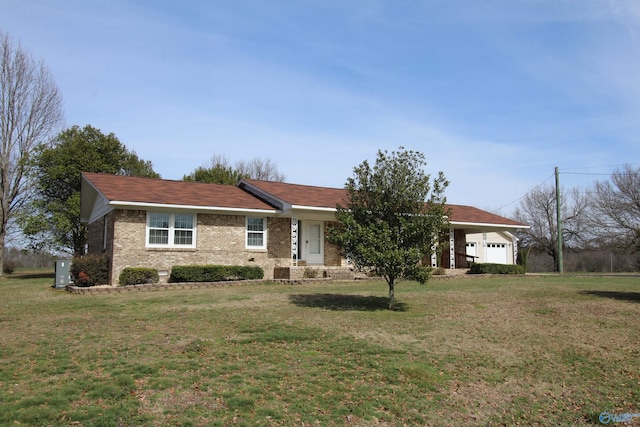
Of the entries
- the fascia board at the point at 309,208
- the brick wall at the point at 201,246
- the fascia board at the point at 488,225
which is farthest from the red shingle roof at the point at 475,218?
the brick wall at the point at 201,246

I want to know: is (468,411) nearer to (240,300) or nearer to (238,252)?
(240,300)

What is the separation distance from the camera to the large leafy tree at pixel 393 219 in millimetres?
11539

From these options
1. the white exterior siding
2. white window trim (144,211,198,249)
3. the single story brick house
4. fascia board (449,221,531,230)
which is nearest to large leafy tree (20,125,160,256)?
the single story brick house

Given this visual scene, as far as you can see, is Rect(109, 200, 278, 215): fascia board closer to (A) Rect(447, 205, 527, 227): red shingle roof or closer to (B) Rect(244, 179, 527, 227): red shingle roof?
(B) Rect(244, 179, 527, 227): red shingle roof

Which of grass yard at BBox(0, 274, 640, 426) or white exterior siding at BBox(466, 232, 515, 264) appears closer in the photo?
grass yard at BBox(0, 274, 640, 426)

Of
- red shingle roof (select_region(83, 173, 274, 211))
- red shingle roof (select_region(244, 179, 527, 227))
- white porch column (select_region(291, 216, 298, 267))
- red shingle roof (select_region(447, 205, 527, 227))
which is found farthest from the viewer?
red shingle roof (select_region(447, 205, 527, 227))

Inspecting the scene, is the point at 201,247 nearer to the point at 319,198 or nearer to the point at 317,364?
the point at 319,198

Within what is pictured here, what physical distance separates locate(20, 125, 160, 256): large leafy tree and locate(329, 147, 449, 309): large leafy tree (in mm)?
21543

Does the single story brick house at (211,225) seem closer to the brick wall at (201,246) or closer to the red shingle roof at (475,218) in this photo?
the brick wall at (201,246)

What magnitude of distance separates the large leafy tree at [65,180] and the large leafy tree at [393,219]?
21.5 m

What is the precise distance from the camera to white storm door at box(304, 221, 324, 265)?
75.1 ft

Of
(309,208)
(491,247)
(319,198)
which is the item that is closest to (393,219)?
(309,208)

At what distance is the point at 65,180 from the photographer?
30.5 m

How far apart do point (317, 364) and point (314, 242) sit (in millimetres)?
15990
